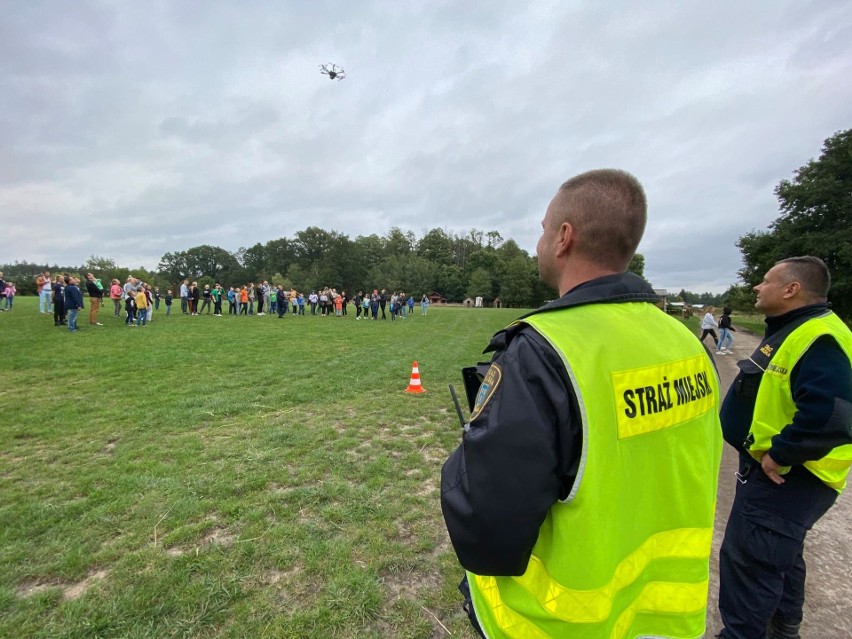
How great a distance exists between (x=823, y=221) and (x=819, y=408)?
39837 mm

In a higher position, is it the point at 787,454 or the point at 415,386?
the point at 787,454

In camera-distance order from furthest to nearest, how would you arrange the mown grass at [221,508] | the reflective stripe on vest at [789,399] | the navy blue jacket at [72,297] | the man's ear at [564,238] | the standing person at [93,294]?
the standing person at [93,294], the navy blue jacket at [72,297], the mown grass at [221,508], the reflective stripe on vest at [789,399], the man's ear at [564,238]

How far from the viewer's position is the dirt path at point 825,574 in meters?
2.57

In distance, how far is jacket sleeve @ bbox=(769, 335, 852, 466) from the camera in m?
1.92

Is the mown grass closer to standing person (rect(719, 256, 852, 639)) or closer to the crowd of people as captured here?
standing person (rect(719, 256, 852, 639))

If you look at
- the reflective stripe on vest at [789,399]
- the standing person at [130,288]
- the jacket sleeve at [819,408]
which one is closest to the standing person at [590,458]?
the jacket sleeve at [819,408]

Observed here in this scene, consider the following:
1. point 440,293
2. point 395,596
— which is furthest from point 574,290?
point 440,293

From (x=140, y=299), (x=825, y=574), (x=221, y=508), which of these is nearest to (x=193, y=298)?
(x=140, y=299)

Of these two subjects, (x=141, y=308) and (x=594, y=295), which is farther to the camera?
(x=141, y=308)

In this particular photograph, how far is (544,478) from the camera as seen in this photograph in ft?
3.46

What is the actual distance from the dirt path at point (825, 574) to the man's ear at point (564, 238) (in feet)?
9.51

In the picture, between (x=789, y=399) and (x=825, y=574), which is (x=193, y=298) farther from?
(x=825, y=574)

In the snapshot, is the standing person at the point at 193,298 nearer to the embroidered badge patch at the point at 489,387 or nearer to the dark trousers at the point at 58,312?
the dark trousers at the point at 58,312

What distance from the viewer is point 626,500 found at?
3.96 ft
